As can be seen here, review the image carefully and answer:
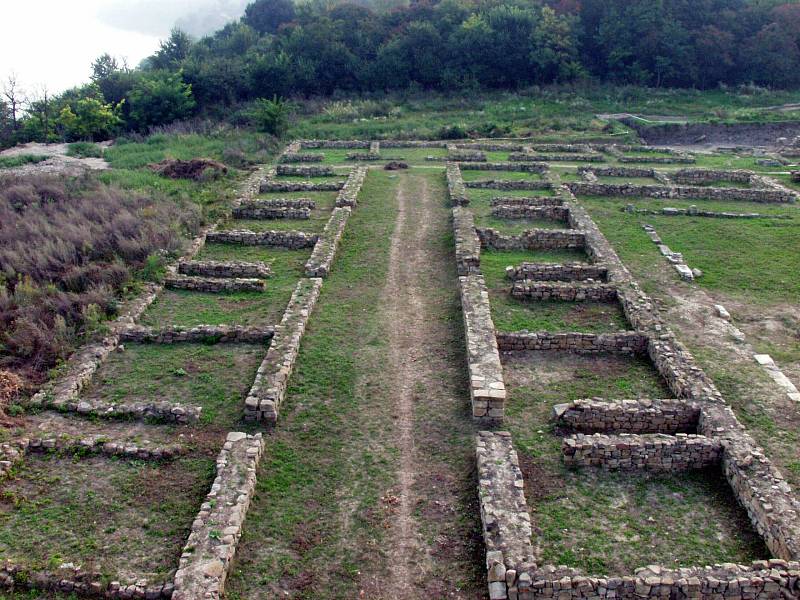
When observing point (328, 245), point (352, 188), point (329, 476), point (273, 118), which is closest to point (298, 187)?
point (352, 188)

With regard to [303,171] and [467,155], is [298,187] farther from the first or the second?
[467,155]

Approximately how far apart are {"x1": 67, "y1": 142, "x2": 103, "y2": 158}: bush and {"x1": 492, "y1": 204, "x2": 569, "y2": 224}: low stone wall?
797 inches

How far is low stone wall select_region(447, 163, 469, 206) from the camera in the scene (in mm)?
21531

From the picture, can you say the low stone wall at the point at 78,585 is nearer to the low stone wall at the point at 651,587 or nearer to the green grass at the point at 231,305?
the low stone wall at the point at 651,587

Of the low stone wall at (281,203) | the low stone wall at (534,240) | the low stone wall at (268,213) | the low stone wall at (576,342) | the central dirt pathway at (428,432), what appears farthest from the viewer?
the low stone wall at (281,203)

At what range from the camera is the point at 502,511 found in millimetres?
8148

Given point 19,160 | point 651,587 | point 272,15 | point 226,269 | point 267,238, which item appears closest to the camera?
point 651,587

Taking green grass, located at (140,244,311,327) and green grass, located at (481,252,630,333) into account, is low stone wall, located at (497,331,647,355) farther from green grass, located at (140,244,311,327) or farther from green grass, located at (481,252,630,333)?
green grass, located at (140,244,311,327)

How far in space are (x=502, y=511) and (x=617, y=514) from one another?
1695mm

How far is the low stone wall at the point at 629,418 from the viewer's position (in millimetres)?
10250

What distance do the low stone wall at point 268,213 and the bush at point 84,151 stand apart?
1365cm

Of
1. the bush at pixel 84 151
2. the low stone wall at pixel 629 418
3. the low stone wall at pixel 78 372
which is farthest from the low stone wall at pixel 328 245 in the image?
the bush at pixel 84 151

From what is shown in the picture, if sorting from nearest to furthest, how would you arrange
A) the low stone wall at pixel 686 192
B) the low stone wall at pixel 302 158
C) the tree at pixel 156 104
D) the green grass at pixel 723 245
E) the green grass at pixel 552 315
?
the green grass at pixel 552 315
the green grass at pixel 723 245
the low stone wall at pixel 686 192
the low stone wall at pixel 302 158
the tree at pixel 156 104

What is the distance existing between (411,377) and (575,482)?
3643mm
